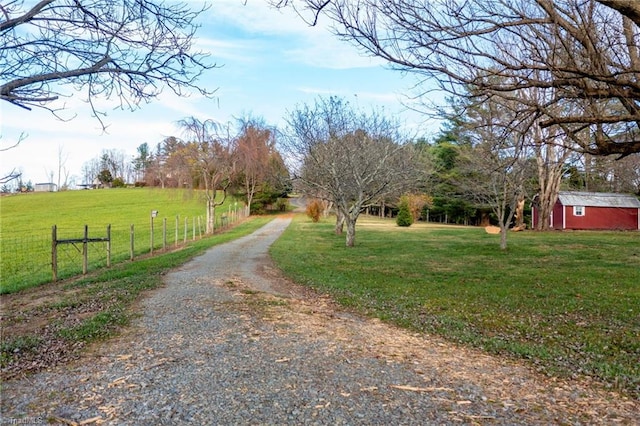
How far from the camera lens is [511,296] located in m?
8.33

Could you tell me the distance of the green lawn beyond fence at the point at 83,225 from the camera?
42.8 feet

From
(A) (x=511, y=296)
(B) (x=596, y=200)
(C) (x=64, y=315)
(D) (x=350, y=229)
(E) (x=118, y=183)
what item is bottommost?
(A) (x=511, y=296)

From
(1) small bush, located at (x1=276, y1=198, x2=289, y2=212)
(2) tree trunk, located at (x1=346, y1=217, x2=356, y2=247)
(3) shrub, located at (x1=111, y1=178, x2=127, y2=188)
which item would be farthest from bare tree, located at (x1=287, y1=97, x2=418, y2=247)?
(3) shrub, located at (x1=111, y1=178, x2=127, y2=188)

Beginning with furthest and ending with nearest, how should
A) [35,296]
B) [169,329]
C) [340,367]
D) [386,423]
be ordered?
[35,296] → [169,329] → [340,367] → [386,423]

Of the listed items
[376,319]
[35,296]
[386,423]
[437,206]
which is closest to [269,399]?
[386,423]

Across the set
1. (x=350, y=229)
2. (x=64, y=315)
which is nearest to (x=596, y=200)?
(x=350, y=229)

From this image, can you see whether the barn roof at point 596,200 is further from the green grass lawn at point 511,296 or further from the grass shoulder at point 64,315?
the grass shoulder at point 64,315

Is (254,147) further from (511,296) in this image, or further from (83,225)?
(511,296)

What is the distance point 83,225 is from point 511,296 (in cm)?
3463

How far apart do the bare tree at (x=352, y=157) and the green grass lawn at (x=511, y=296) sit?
2.81 metres

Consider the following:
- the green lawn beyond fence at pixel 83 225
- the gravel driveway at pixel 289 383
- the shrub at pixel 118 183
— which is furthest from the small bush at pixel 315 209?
the shrub at pixel 118 183

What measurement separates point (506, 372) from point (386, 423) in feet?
5.78

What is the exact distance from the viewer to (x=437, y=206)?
4872cm

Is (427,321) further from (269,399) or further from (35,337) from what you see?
(35,337)
